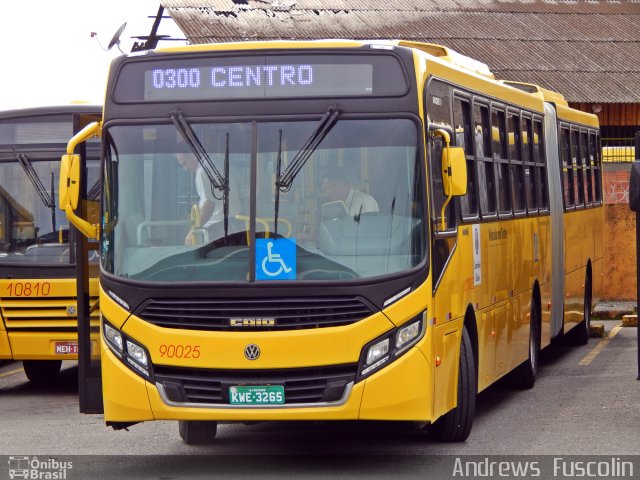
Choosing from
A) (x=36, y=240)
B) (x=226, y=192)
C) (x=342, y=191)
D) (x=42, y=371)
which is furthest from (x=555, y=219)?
(x=226, y=192)

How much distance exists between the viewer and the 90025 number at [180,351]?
9305 mm

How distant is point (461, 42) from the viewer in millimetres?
46219

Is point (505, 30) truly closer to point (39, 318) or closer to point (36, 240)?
point (36, 240)

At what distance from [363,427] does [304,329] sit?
9.46 ft

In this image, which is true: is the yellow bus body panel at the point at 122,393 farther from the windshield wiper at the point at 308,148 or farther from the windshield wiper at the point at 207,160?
the windshield wiper at the point at 308,148

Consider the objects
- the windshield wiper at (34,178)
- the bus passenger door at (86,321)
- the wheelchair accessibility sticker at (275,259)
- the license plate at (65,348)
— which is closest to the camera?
the wheelchair accessibility sticker at (275,259)

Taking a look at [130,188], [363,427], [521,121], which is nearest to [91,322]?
[130,188]

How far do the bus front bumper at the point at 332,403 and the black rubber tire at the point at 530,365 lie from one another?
5183 millimetres

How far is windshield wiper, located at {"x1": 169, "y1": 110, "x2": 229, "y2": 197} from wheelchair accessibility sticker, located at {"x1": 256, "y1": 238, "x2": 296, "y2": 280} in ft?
1.47

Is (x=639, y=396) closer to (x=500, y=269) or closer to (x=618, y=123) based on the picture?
(x=500, y=269)

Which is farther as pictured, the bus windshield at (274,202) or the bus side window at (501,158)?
the bus side window at (501,158)

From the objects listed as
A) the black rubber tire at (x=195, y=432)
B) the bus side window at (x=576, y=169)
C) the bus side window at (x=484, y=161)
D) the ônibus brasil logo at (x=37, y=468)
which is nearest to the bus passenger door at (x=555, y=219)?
the bus side window at (x=576, y=169)

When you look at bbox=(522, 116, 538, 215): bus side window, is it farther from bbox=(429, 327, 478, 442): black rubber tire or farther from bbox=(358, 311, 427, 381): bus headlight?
bbox=(358, 311, 427, 381): bus headlight

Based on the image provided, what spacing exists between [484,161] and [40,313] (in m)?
5.45
